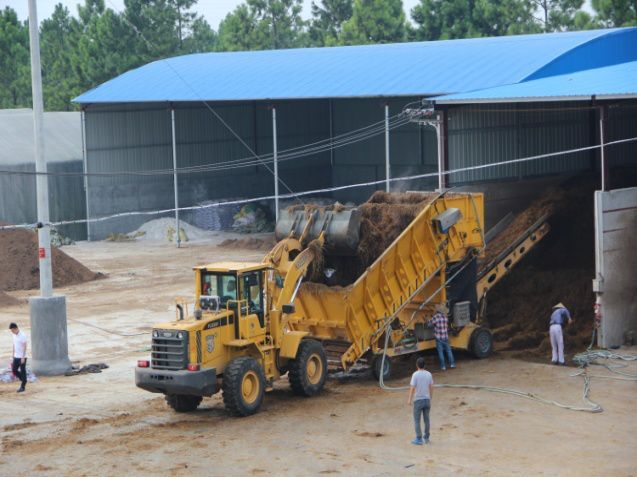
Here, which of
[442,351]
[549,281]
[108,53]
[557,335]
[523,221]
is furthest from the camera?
[108,53]

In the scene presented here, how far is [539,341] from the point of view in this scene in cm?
2628

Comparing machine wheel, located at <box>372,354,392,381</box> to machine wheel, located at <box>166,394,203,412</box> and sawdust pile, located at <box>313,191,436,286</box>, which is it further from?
machine wheel, located at <box>166,394,203,412</box>

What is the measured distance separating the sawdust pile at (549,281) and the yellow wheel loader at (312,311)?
154 cm

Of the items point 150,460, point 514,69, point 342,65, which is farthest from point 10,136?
point 150,460

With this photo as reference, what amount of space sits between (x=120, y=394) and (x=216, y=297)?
11.7 feet

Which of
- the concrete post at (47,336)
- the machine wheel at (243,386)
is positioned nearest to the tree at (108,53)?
the concrete post at (47,336)

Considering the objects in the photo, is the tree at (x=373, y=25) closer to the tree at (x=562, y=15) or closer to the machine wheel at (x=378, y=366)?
the tree at (x=562, y=15)

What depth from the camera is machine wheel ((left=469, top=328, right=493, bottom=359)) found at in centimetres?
2488

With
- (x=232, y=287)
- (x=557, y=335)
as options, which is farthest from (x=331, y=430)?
(x=557, y=335)

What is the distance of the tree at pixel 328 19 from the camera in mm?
88875

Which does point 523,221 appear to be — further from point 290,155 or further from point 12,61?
point 12,61

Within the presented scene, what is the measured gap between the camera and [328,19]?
294 ft

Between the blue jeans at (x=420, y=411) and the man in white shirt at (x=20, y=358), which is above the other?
the man in white shirt at (x=20, y=358)

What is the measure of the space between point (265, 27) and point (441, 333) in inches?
2754
